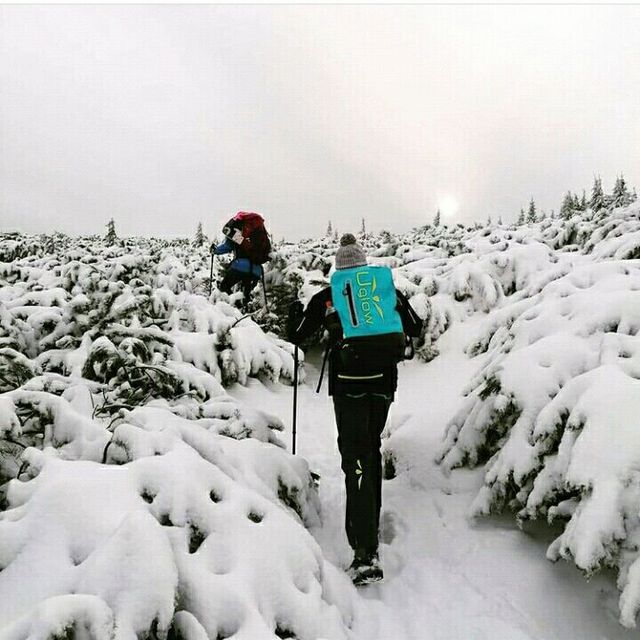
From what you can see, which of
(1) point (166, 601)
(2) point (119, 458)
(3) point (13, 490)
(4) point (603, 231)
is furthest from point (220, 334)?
(4) point (603, 231)

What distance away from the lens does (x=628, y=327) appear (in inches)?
143

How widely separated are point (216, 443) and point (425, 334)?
6.16 metres

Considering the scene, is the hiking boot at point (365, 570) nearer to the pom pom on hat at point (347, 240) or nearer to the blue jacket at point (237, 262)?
the pom pom on hat at point (347, 240)

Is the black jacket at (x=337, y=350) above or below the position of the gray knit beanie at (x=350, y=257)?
below

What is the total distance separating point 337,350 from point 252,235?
14.7ft

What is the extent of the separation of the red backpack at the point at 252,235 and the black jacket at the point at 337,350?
384cm

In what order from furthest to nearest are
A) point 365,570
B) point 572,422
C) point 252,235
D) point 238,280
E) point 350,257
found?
point 238,280, point 252,235, point 350,257, point 365,570, point 572,422

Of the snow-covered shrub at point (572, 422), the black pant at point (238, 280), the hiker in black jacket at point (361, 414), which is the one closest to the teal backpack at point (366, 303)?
the hiker in black jacket at point (361, 414)

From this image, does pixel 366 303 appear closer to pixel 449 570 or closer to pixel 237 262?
pixel 449 570

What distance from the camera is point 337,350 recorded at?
3.74 m

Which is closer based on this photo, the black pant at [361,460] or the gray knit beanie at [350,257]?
the black pant at [361,460]

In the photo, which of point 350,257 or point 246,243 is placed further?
point 246,243

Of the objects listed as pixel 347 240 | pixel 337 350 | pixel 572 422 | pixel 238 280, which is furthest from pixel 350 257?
pixel 238 280

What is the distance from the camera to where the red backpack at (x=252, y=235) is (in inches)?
303
